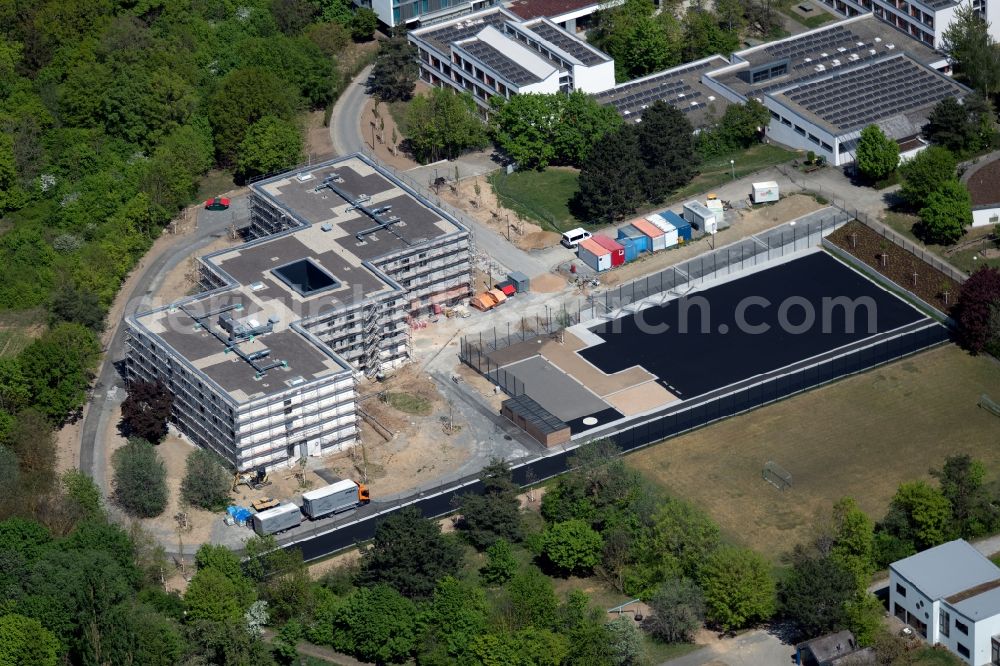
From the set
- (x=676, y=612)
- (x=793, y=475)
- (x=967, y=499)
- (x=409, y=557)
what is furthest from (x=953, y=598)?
(x=409, y=557)

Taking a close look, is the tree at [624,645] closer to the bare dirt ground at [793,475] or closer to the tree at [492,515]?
the tree at [492,515]

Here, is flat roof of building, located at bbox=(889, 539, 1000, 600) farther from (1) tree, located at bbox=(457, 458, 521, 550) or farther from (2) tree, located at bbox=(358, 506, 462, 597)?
(2) tree, located at bbox=(358, 506, 462, 597)

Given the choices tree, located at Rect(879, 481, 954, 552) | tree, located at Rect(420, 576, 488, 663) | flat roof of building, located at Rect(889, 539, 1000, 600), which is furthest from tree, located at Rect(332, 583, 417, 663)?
tree, located at Rect(879, 481, 954, 552)

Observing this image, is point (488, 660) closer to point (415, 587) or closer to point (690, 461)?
point (415, 587)

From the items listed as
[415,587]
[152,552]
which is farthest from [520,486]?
[152,552]

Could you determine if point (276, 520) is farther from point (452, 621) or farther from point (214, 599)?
point (452, 621)

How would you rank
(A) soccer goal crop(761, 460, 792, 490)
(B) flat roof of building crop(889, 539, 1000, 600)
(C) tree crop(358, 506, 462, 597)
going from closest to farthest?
1. (B) flat roof of building crop(889, 539, 1000, 600)
2. (C) tree crop(358, 506, 462, 597)
3. (A) soccer goal crop(761, 460, 792, 490)

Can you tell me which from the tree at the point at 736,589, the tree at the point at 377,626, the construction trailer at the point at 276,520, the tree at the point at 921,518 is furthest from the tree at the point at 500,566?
the tree at the point at 921,518
